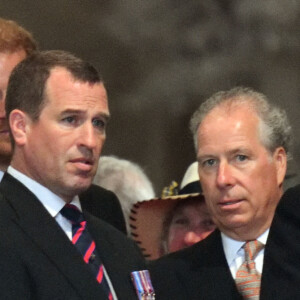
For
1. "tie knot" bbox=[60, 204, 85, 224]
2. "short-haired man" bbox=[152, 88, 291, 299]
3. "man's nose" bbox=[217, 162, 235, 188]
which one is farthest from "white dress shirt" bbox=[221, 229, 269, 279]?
"tie knot" bbox=[60, 204, 85, 224]

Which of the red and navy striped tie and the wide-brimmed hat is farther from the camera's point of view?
the wide-brimmed hat

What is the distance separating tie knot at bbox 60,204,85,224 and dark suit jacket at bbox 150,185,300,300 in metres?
0.38

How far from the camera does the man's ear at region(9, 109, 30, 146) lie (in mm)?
2400

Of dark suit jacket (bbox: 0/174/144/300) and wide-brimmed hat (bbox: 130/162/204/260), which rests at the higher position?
wide-brimmed hat (bbox: 130/162/204/260)

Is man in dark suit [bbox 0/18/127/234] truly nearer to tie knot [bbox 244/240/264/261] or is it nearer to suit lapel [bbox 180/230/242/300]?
suit lapel [bbox 180/230/242/300]

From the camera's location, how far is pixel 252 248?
2.76 metres

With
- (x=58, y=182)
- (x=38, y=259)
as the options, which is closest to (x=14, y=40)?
(x=58, y=182)

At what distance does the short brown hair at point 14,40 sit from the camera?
116 inches

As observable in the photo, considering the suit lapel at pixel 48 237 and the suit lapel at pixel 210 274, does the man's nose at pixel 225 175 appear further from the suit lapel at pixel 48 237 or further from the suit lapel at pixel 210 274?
the suit lapel at pixel 48 237

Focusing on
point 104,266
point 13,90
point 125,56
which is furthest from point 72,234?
point 125,56

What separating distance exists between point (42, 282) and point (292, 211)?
557mm

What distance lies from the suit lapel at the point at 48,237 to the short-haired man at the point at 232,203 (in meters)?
0.47

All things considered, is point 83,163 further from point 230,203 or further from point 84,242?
point 230,203

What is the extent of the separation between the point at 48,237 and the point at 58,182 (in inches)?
5.8
